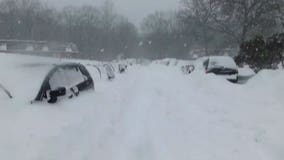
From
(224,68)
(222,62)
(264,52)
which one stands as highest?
(264,52)

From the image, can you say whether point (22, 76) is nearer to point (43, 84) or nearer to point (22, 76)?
point (22, 76)

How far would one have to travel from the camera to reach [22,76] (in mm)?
7348

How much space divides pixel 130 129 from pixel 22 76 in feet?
8.33

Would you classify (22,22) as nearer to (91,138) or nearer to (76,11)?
(76,11)

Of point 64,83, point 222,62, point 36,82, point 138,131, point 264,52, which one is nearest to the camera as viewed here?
point 36,82

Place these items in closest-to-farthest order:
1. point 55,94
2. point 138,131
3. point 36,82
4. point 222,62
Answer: point 55,94, point 36,82, point 138,131, point 222,62

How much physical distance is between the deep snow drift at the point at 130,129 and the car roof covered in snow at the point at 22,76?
0.02m

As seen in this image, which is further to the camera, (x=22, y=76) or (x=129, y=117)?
(x=129, y=117)

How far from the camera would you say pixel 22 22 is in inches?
3684

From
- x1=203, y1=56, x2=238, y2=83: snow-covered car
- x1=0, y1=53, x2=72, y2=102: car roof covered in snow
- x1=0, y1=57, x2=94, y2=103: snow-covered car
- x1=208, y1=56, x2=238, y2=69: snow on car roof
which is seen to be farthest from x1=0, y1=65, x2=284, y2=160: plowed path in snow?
x1=208, y1=56, x2=238, y2=69: snow on car roof

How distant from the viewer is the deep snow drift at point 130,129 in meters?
5.89

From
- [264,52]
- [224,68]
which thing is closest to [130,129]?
[224,68]

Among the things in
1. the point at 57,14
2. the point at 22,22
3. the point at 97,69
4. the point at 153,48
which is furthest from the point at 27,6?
the point at 97,69

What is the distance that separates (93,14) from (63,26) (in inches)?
522
